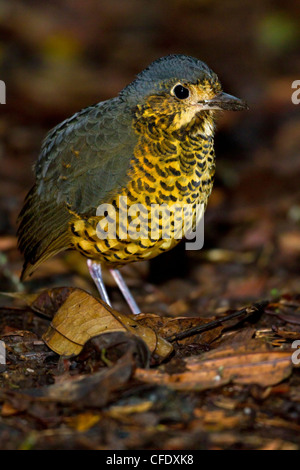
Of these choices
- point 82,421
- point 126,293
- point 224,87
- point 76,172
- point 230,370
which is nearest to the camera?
point 82,421

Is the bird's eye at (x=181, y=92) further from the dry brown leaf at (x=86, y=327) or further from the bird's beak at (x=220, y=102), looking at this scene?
the dry brown leaf at (x=86, y=327)

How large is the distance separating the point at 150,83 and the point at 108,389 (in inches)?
84.3

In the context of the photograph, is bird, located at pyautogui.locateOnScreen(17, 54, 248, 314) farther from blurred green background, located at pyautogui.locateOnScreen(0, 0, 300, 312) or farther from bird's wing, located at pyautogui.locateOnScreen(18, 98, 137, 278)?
blurred green background, located at pyautogui.locateOnScreen(0, 0, 300, 312)

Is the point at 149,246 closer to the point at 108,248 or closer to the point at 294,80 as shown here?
the point at 108,248

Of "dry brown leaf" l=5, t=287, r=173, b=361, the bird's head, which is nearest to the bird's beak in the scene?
the bird's head

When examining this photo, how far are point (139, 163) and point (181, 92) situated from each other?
20.9 inches

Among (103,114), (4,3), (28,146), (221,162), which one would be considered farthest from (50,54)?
(103,114)

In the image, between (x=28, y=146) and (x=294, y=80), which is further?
(x=294, y=80)

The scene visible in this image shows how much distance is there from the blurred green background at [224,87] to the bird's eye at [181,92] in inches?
93.5

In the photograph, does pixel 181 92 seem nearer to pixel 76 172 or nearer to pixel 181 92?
pixel 181 92

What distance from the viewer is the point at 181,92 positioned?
4.52 meters

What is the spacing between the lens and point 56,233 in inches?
191

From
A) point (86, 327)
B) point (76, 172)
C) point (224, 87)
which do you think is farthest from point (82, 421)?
point (224, 87)

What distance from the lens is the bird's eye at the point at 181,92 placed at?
4.51 metres
